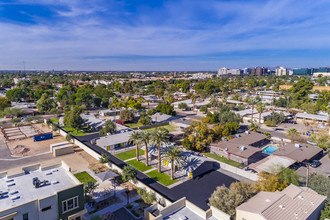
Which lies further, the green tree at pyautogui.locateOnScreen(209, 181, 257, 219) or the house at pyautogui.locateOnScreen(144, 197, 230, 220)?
the green tree at pyautogui.locateOnScreen(209, 181, 257, 219)

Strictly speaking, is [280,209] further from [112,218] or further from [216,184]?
[112,218]

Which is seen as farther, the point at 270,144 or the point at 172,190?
the point at 270,144

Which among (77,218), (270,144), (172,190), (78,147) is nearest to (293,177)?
(172,190)

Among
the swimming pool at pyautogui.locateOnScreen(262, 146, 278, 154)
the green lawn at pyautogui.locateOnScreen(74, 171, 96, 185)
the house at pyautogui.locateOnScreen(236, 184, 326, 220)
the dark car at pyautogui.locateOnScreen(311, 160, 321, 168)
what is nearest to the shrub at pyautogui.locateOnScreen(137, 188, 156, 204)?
the green lawn at pyautogui.locateOnScreen(74, 171, 96, 185)

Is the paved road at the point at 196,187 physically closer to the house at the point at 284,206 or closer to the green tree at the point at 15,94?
the house at the point at 284,206

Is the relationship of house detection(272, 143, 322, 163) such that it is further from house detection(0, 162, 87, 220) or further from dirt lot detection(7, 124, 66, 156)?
dirt lot detection(7, 124, 66, 156)

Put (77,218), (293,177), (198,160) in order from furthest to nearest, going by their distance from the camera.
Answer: (198,160) → (293,177) → (77,218)

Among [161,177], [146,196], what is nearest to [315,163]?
[161,177]
